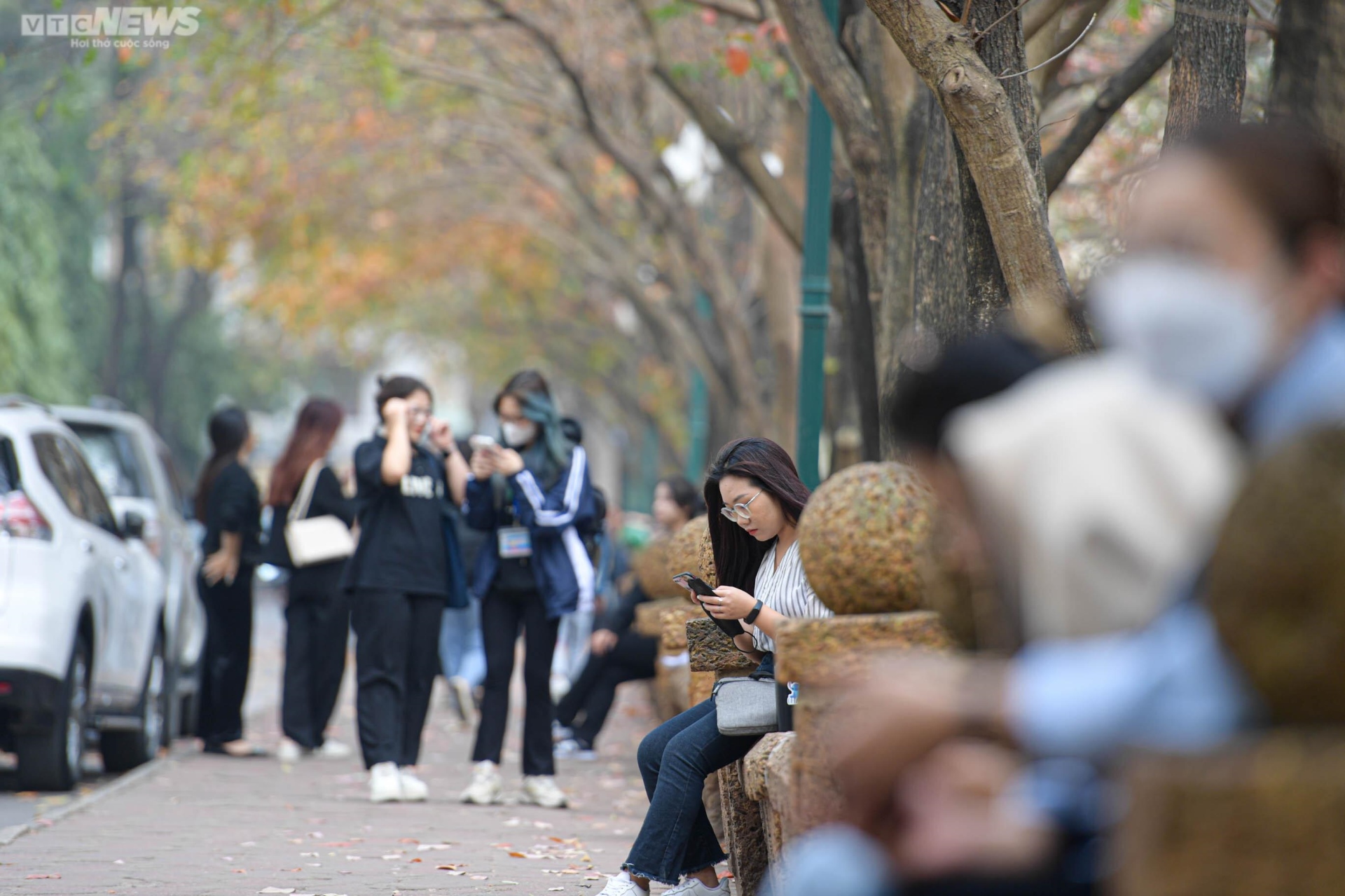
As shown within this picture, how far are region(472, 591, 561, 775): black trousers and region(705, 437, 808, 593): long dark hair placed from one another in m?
2.69

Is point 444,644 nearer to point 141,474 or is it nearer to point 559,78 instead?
point 141,474

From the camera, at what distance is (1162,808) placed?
2.26 metres

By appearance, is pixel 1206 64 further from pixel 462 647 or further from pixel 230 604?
pixel 462 647

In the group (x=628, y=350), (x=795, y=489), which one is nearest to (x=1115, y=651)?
(x=795, y=489)

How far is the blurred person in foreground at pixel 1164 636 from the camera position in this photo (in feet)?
7.75

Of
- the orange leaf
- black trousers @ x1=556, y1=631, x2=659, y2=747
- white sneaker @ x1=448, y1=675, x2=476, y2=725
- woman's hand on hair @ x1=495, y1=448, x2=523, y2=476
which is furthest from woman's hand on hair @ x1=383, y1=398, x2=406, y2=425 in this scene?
white sneaker @ x1=448, y1=675, x2=476, y2=725

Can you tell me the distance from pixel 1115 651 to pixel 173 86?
54.5 ft

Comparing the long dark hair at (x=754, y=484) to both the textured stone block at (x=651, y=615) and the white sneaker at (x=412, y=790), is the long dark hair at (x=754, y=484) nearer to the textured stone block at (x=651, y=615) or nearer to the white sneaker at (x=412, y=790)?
the white sneaker at (x=412, y=790)

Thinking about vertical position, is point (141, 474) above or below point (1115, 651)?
above

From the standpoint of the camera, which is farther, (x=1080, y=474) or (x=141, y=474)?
(x=141, y=474)

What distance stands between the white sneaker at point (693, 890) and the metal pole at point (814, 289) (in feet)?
14.1

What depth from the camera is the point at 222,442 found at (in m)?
11.6

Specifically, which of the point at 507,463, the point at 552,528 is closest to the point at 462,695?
the point at 552,528

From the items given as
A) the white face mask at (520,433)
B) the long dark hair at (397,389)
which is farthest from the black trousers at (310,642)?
the white face mask at (520,433)
